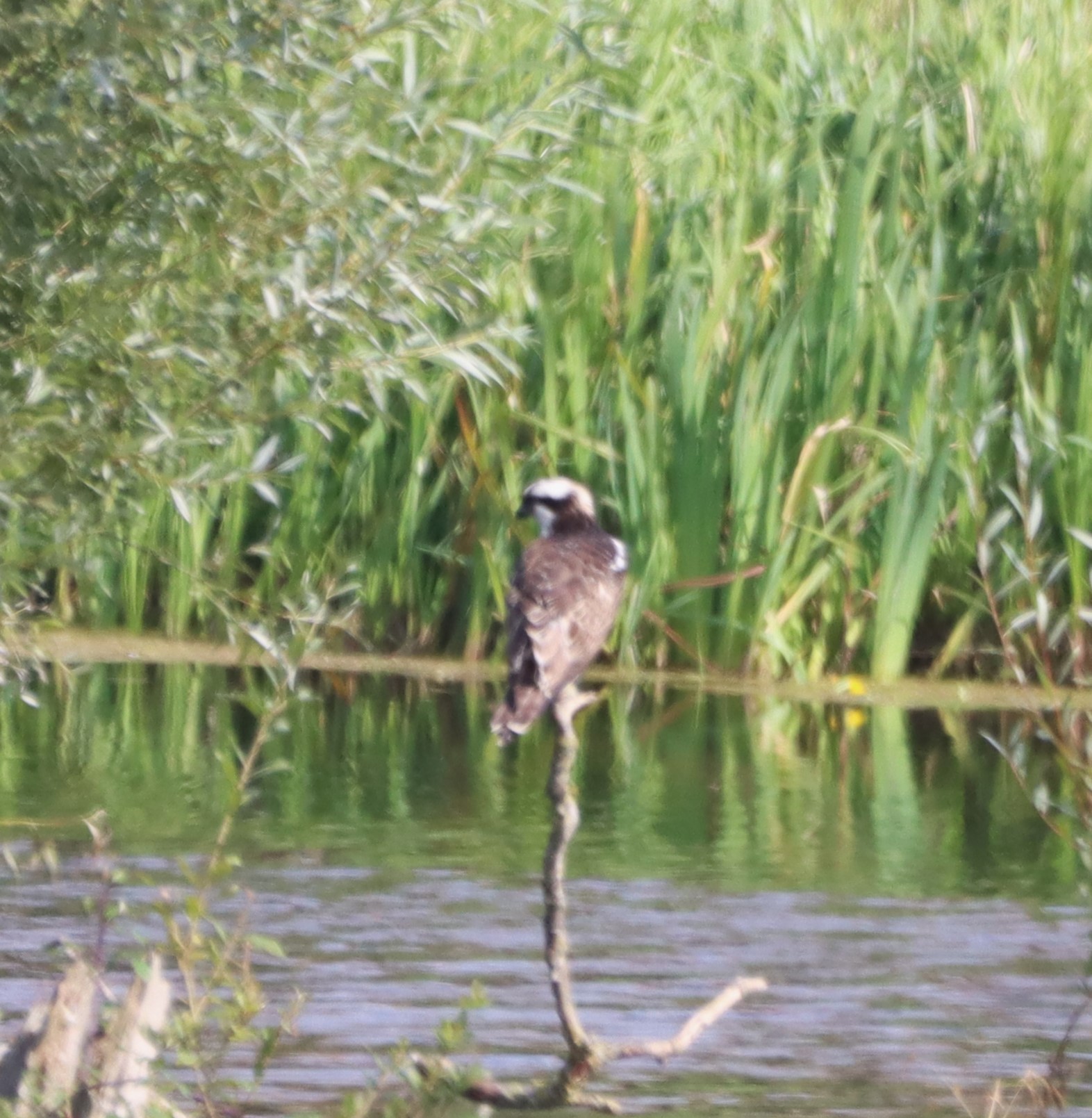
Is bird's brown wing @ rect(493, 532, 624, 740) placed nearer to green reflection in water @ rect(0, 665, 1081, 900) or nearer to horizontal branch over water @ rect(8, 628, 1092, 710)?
green reflection in water @ rect(0, 665, 1081, 900)

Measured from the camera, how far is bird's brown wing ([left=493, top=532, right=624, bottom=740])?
4.91 meters

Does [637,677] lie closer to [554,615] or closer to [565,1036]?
[554,615]

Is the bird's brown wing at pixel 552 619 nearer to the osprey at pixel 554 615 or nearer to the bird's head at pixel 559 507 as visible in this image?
the osprey at pixel 554 615

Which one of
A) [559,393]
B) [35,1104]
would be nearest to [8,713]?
[559,393]

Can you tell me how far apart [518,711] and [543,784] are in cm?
176

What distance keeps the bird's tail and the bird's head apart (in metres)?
1.04

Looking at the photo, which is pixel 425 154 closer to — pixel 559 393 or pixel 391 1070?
pixel 391 1070

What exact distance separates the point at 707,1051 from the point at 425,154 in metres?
1.69

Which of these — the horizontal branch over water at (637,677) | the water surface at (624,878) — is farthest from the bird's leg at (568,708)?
the horizontal branch over water at (637,677)

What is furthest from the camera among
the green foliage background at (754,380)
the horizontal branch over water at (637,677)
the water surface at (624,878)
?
the horizontal branch over water at (637,677)

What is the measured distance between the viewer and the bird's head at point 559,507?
19.5 ft

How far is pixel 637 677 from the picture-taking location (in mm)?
7586

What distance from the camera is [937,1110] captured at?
4039mm

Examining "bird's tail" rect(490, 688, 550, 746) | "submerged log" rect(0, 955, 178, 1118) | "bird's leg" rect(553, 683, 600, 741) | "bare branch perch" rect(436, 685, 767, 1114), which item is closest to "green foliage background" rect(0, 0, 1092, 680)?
"bird's tail" rect(490, 688, 550, 746)
